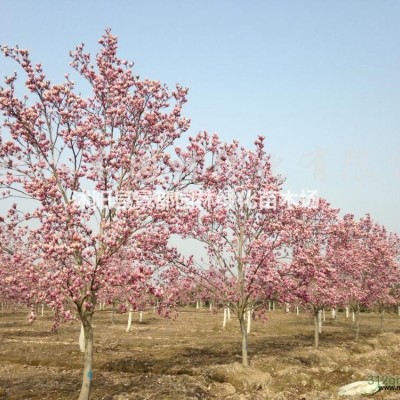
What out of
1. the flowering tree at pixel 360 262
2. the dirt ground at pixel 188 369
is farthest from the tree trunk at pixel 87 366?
the flowering tree at pixel 360 262

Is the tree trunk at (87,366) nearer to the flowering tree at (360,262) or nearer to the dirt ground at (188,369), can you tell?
the dirt ground at (188,369)

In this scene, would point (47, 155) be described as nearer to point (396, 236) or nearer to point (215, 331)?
point (215, 331)

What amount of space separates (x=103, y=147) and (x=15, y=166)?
3061 millimetres

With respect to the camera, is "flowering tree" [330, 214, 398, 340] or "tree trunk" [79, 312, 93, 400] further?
"flowering tree" [330, 214, 398, 340]

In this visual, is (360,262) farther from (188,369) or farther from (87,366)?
(87,366)

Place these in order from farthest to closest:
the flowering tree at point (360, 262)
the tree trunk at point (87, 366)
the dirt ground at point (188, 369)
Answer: the flowering tree at point (360, 262)
the dirt ground at point (188, 369)
the tree trunk at point (87, 366)

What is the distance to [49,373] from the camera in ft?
68.7

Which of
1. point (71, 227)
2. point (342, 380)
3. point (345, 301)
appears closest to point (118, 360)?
point (342, 380)

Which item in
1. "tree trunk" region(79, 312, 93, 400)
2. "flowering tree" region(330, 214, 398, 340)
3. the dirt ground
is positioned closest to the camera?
"tree trunk" region(79, 312, 93, 400)

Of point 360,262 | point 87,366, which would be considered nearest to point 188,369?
point 87,366

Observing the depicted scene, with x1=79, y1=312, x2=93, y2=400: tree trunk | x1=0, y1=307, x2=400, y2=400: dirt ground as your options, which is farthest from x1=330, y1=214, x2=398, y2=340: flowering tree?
x1=79, y1=312, x2=93, y2=400: tree trunk

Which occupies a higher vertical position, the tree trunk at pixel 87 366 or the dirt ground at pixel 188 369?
the tree trunk at pixel 87 366

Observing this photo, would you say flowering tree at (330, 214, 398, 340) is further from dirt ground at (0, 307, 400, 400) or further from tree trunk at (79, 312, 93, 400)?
tree trunk at (79, 312, 93, 400)

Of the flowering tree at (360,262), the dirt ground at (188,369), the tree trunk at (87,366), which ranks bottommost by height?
the dirt ground at (188,369)
